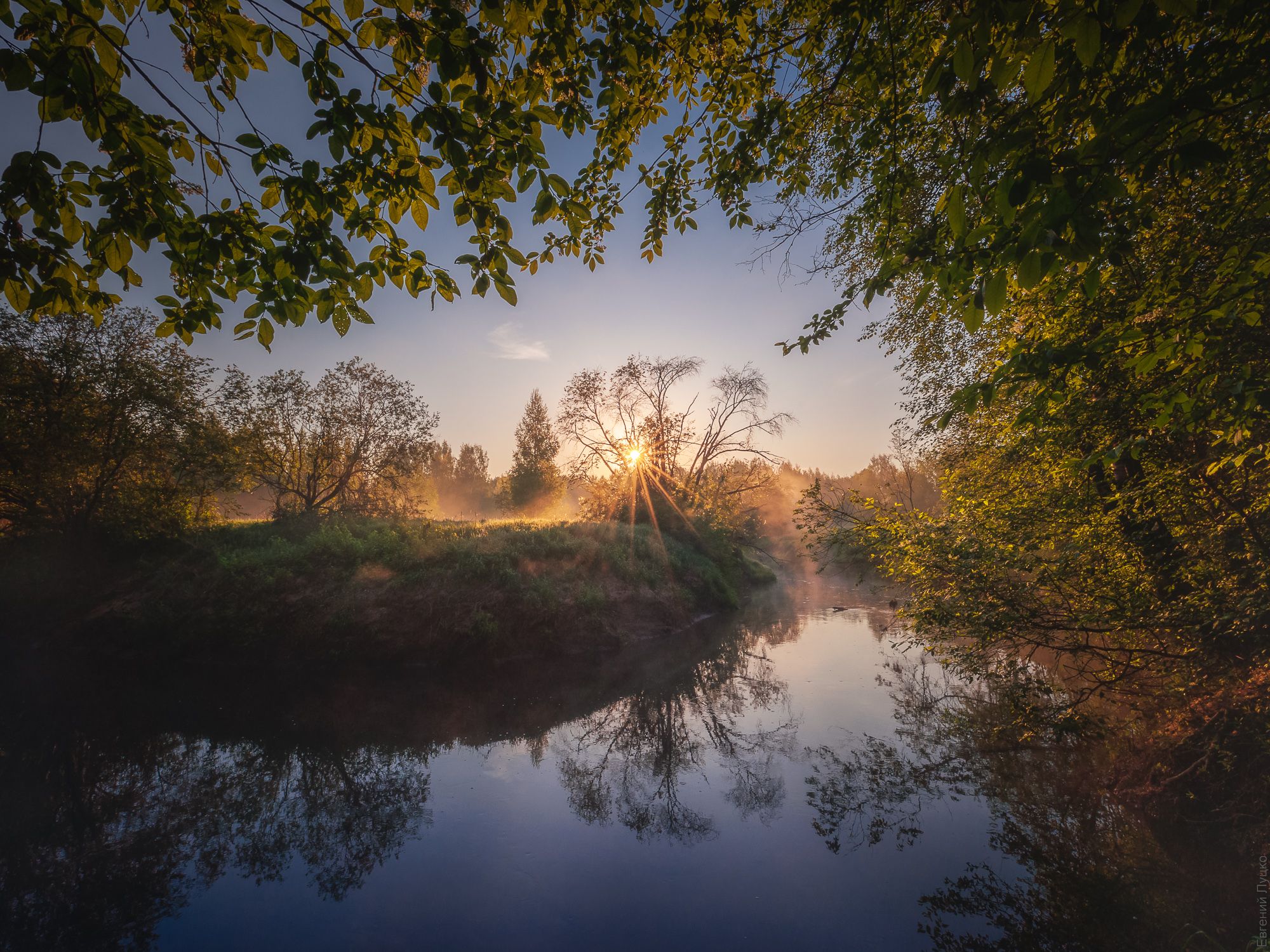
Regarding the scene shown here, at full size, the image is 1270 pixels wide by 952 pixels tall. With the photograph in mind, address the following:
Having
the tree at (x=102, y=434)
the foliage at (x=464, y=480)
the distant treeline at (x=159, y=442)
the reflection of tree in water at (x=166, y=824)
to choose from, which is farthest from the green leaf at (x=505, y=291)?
the foliage at (x=464, y=480)

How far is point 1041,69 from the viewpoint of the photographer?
4.78ft

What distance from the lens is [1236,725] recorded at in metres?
4.25

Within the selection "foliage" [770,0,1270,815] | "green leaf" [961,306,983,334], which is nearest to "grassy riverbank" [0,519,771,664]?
"foliage" [770,0,1270,815]

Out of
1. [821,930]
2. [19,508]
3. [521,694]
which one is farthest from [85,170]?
[19,508]

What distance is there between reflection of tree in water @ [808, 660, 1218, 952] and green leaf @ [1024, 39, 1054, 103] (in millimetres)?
5859

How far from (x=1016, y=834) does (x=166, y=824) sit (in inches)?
395

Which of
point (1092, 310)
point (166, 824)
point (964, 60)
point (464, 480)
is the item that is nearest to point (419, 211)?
point (964, 60)

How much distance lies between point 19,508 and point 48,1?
1982 centimetres

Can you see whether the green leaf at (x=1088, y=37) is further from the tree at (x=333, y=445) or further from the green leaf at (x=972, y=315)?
the tree at (x=333, y=445)

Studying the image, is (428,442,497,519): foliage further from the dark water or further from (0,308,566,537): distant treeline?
the dark water

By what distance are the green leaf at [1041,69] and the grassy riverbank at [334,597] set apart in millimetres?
12470

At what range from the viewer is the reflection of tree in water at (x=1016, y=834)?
362 centimetres

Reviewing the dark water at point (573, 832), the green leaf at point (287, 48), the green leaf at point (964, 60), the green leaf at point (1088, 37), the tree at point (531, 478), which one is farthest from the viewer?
the tree at point (531, 478)

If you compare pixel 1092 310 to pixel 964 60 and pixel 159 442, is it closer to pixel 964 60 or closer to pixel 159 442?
pixel 964 60
